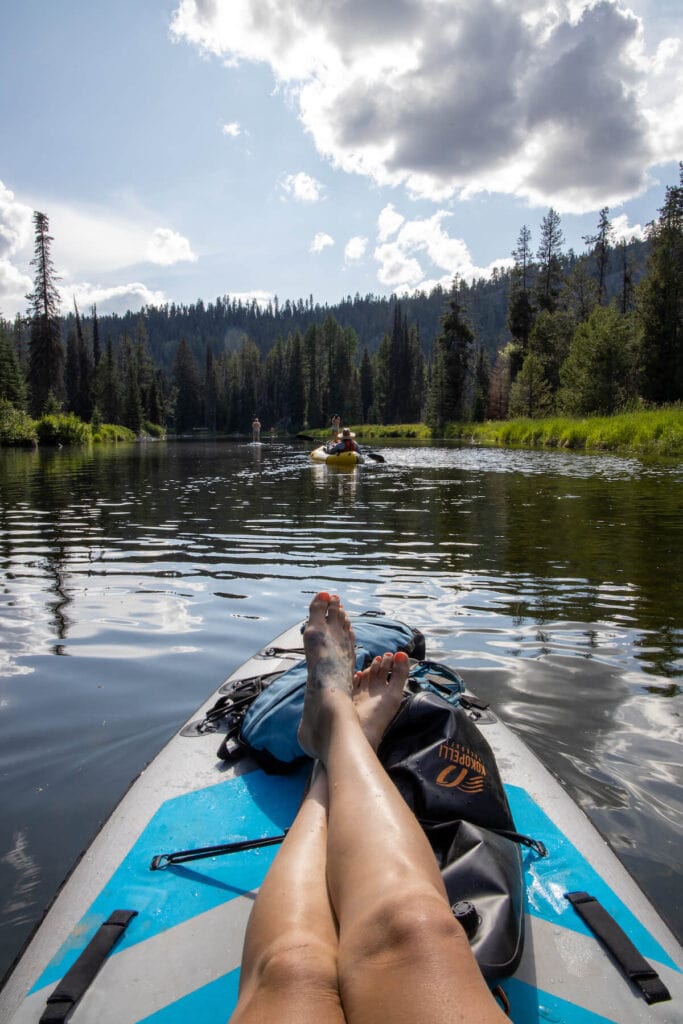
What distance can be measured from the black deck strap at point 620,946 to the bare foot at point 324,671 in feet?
2.98

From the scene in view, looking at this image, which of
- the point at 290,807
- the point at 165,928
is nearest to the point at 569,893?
the point at 290,807

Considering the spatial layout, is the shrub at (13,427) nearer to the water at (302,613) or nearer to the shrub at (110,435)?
the shrub at (110,435)

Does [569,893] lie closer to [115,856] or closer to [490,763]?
[490,763]

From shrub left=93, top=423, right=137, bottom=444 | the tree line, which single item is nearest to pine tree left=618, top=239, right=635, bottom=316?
the tree line

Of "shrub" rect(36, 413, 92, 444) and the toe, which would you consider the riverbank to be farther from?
"shrub" rect(36, 413, 92, 444)

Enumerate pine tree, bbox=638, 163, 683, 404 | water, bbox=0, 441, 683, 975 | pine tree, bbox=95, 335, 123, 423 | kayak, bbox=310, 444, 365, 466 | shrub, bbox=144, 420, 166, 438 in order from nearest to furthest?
water, bbox=0, 441, 683, 975 < kayak, bbox=310, 444, 365, 466 < pine tree, bbox=638, 163, 683, 404 < pine tree, bbox=95, 335, 123, 423 < shrub, bbox=144, 420, 166, 438

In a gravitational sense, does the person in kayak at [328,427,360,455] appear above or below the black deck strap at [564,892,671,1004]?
above

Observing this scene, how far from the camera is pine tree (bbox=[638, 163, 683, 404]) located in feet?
109

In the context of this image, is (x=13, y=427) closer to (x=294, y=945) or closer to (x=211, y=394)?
(x=294, y=945)

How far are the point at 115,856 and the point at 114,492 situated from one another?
1414 centimetres

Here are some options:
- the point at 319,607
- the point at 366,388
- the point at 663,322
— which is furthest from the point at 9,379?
the point at 366,388

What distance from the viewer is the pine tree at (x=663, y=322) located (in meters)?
33.4

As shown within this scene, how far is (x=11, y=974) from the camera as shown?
1630 mm

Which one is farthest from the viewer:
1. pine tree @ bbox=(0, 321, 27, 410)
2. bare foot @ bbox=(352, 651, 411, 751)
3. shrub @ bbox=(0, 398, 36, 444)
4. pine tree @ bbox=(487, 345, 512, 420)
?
pine tree @ bbox=(487, 345, 512, 420)
